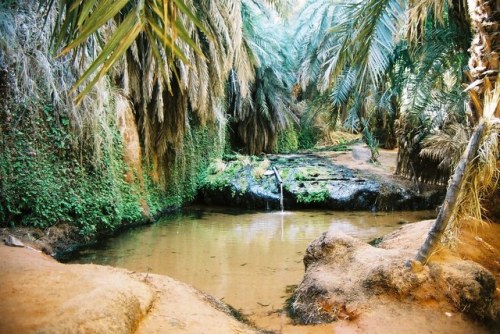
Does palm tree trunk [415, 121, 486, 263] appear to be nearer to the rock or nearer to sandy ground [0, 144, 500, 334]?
sandy ground [0, 144, 500, 334]

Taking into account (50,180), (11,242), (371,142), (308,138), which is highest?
(308,138)

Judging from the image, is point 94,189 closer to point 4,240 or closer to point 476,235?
point 4,240

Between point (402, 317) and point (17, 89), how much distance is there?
532 cm

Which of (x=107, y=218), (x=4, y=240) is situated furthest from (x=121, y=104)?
(x=4, y=240)

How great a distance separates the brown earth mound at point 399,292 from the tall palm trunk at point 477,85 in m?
0.23

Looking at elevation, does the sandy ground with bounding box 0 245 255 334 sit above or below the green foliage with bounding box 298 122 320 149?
below

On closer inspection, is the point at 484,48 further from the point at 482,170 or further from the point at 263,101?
the point at 263,101

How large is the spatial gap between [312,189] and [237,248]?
4356mm

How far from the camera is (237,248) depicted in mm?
6441

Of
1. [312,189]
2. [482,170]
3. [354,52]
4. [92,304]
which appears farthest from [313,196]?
[92,304]

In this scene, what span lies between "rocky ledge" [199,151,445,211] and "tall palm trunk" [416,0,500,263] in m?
6.67

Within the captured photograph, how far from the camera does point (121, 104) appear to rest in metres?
7.84

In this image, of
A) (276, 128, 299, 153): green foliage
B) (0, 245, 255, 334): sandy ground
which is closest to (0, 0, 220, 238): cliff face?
(0, 245, 255, 334): sandy ground

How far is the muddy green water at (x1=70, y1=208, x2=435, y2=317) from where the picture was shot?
4613 millimetres
